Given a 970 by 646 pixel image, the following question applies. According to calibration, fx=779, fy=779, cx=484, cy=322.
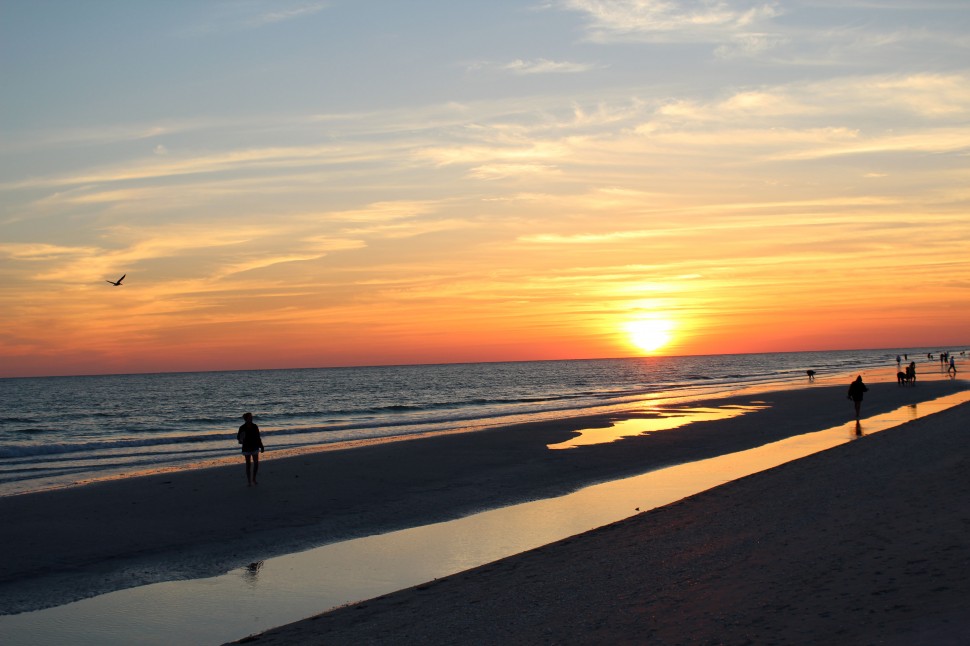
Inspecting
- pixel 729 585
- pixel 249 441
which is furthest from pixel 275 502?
pixel 729 585

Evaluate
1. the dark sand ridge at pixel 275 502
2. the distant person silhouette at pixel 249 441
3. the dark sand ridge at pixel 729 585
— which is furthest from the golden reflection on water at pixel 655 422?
the dark sand ridge at pixel 729 585

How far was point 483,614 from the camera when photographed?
9141mm

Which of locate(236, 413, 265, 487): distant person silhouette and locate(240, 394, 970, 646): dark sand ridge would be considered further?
locate(236, 413, 265, 487): distant person silhouette

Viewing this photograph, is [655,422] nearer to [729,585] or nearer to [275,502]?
[275,502]

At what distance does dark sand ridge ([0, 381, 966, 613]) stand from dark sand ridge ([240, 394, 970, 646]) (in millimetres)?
4840

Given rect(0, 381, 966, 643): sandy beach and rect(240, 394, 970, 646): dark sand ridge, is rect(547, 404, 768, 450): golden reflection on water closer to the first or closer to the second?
rect(0, 381, 966, 643): sandy beach

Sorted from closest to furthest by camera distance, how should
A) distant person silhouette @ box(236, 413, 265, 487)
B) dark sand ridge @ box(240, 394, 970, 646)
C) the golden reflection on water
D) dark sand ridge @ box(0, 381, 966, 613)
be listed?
dark sand ridge @ box(240, 394, 970, 646) < dark sand ridge @ box(0, 381, 966, 613) < distant person silhouette @ box(236, 413, 265, 487) < the golden reflection on water

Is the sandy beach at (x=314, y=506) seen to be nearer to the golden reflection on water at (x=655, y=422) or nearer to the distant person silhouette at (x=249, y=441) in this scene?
the distant person silhouette at (x=249, y=441)

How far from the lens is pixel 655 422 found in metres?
37.8

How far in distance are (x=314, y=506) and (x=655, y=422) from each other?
76.1 ft

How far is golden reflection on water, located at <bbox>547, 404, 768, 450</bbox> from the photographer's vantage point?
3070 cm

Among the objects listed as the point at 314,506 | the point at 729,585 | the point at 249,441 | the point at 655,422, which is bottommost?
the point at 655,422

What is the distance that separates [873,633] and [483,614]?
4.19 metres

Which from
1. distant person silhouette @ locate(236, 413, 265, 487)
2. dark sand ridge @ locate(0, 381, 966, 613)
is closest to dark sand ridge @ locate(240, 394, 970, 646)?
dark sand ridge @ locate(0, 381, 966, 613)
